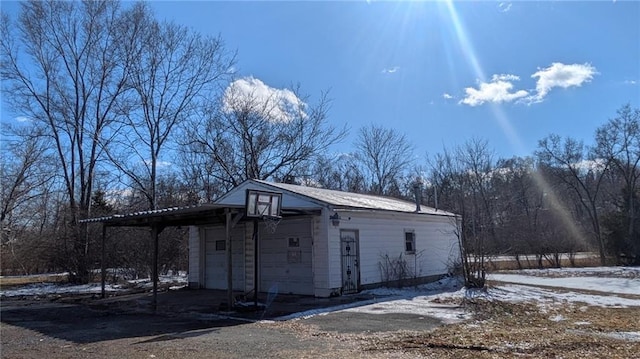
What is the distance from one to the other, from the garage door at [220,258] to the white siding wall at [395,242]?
3.92m

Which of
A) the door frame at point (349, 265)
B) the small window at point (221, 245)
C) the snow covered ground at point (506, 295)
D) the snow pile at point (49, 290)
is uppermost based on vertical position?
the small window at point (221, 245)

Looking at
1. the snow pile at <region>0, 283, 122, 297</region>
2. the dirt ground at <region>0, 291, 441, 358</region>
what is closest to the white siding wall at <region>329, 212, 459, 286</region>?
the dirt ground at <region>0, 291, 441, 358</region>

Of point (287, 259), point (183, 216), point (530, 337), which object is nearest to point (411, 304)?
point (287, 259)

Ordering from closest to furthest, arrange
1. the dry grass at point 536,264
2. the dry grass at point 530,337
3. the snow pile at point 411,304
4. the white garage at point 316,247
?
1. the dry grass at point 530,337
2. the snow pile at point 411,304
3. the white garage at point 316,247
4. the dry grass at point 536,264

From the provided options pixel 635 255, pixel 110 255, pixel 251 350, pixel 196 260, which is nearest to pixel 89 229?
pixel 110 255

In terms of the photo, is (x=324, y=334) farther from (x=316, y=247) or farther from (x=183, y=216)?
(x=183, y=216)

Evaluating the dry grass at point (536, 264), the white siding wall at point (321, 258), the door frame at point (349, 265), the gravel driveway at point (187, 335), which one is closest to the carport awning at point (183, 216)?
the white siding wall at point (321, 258)

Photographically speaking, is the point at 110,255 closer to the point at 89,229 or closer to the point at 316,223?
the point at 89,229

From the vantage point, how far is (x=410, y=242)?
56.4 ft

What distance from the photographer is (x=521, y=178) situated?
5266 cm

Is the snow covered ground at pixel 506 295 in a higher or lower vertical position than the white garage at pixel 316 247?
lower

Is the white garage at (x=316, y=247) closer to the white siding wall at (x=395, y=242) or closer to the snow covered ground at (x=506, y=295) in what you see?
the white siding wall at (x=395, y=242)

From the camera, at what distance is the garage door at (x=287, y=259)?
1416cm

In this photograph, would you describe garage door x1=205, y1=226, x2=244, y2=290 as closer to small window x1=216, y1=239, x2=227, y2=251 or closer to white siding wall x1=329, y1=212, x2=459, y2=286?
small window x1=216, y1=239, x2=227, y2=251
